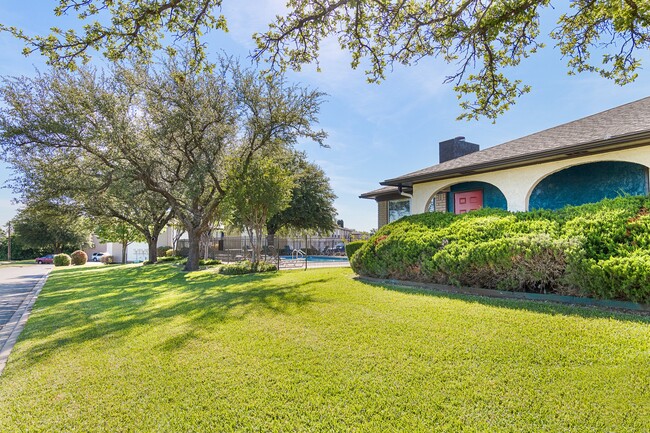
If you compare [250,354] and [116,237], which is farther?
[116,237]

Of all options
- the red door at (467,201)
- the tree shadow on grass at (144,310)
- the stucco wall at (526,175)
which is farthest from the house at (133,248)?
the stucco wall at (526,175)

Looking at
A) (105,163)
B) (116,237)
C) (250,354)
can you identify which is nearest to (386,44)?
(250,354)

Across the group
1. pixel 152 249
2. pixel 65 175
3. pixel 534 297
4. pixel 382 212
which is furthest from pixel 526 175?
pixel 152 249

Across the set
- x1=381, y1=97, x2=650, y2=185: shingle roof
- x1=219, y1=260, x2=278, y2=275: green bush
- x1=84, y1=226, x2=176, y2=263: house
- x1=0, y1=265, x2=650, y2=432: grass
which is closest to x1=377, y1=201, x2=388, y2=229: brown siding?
x1=381, y1=97, x2=650, y2=185: shingle roof

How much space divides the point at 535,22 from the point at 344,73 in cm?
406

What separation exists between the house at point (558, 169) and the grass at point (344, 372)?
483 centimetres

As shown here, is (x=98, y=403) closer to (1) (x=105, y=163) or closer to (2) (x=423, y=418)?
(2) (x=423, y=418)

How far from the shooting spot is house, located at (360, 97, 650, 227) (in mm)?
7526

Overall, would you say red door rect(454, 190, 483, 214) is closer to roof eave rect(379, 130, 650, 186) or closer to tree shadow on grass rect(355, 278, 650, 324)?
roof eave rect(379, 130, 650, 186)

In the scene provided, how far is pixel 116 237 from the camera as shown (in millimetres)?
28734

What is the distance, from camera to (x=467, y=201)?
11.8 m

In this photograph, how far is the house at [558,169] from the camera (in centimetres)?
753

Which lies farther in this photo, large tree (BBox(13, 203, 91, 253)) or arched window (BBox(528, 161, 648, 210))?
large tree (BBox(13, 203, 91, 253))

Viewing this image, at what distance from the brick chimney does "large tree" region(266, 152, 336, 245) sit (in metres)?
14.0
